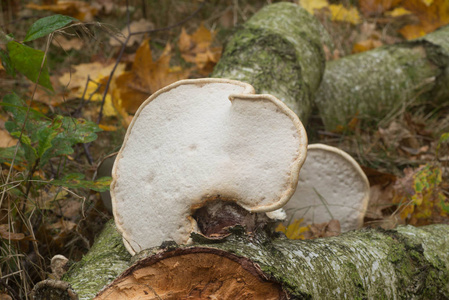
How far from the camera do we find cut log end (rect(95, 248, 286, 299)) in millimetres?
1342

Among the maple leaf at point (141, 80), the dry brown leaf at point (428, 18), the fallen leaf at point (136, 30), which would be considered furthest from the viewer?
the dry brown leaf at point (428, 18)

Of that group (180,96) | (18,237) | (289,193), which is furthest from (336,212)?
(18,237)

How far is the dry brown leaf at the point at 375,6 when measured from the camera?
17.4ft

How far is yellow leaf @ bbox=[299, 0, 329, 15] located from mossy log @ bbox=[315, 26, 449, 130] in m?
1.53

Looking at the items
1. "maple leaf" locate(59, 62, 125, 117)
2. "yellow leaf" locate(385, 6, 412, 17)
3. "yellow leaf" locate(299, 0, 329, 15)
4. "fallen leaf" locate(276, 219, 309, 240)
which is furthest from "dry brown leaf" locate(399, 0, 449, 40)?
"fallen leaf" locate(276, 219, 309, 240)

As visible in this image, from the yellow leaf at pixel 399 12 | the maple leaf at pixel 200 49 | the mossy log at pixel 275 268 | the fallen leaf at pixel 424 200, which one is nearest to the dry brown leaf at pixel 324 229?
the mossy log at pixel 275 268

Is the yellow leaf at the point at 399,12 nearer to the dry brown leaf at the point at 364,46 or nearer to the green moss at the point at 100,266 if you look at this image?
the dry brown leaf at the point at 364,46

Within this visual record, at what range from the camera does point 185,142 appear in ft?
5.57

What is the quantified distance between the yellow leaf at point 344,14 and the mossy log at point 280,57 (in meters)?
1.91

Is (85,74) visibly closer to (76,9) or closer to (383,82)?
(76,9)

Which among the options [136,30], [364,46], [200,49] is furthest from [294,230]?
[136,30]

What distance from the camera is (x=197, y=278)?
1.38 metres

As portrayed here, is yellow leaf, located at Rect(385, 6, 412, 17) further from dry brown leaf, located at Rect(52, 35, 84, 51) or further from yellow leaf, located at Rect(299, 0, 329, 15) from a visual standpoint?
dry brown leaf, located at Rect(52, 35, 84, 51)

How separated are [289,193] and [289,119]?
263 mm
